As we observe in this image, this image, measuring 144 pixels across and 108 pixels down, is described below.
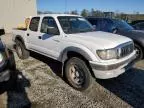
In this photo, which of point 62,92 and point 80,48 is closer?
point 80,48

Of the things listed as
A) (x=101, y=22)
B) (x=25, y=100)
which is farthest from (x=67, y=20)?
(x=101, y=22)

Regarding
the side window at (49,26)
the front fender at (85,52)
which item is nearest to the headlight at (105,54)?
the front fender at (85,52)

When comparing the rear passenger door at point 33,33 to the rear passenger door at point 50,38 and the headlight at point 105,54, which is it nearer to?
the rear passenger door at point 50,38

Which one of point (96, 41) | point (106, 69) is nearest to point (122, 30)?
point (96, 41)

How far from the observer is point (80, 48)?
459 cm

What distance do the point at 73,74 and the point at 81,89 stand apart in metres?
0.47

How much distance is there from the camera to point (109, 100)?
4.29 metres

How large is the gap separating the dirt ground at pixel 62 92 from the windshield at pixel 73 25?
1.44m

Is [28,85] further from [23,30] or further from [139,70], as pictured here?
[139,70]

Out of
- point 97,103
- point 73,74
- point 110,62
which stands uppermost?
point 110,62

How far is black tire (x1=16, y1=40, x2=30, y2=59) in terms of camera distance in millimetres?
7359

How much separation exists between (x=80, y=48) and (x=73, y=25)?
131cm

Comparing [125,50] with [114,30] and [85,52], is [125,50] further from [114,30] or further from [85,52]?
[114,30]

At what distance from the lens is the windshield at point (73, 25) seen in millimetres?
5457
